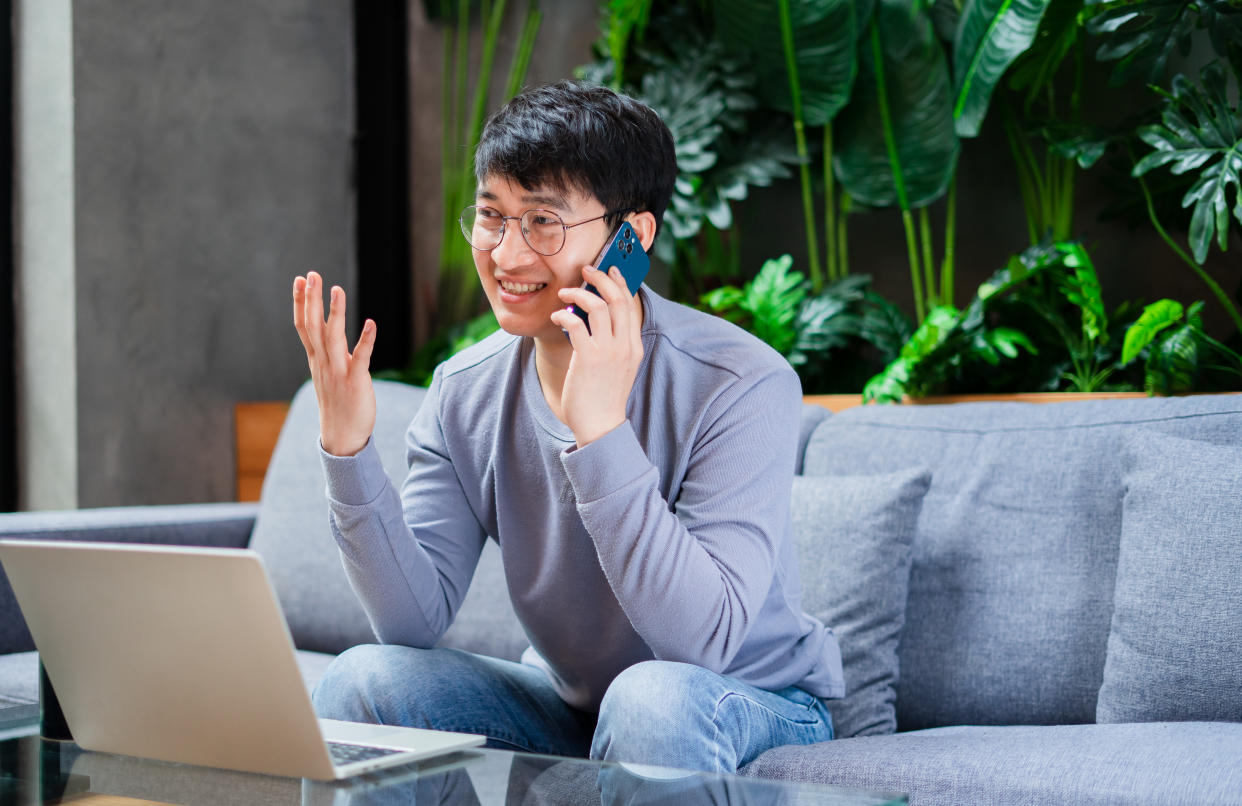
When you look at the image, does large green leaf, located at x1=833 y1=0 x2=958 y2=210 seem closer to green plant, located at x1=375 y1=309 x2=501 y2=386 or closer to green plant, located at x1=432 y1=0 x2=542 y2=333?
green plant, located at x1=375 y1=309 x2=501 y2=386

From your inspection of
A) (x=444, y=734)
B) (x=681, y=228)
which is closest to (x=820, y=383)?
(x=681, y=228)

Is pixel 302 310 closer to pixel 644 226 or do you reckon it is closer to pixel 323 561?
pixel 644 226

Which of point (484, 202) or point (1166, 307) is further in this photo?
point (1166, 307)

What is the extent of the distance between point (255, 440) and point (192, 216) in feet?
1.97

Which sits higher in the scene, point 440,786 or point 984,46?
point 984,46

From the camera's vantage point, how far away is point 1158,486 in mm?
1589

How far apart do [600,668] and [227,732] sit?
53 centimetres

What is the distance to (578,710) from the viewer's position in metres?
1.50

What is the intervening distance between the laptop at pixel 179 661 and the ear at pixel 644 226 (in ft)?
1.99

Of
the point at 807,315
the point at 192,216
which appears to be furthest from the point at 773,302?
the point at 192,216

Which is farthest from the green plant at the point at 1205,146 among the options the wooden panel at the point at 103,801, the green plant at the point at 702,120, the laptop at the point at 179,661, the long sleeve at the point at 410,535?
the wooden panel at the point at 103,801

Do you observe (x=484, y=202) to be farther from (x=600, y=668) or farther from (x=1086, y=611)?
(x=1086, y=611)

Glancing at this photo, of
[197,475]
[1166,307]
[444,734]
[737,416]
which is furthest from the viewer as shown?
[197,475]

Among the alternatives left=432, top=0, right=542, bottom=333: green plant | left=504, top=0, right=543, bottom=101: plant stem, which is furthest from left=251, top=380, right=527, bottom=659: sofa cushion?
left=504, top=0, right=543, bottom=101: plant stem
